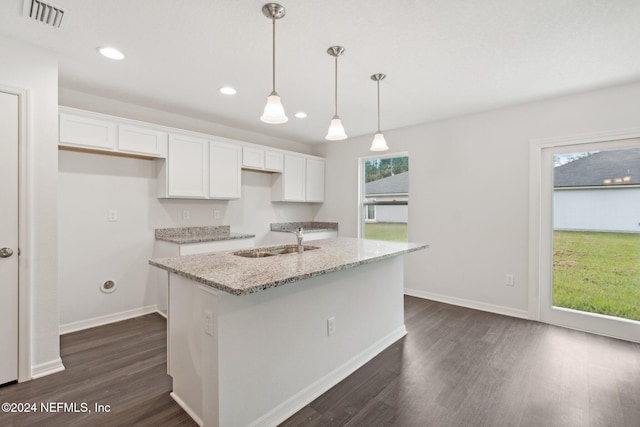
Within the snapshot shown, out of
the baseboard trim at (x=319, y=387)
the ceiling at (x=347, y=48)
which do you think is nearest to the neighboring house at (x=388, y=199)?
the ceiling at (x=347, y=48)

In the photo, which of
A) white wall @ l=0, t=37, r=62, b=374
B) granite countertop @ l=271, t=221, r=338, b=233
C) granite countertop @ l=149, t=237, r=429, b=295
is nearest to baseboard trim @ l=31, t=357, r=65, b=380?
white wall @ l=0, t=37, r=62, b=374

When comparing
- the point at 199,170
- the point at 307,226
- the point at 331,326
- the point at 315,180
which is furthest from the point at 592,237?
the point at 199,170

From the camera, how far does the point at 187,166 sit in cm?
355

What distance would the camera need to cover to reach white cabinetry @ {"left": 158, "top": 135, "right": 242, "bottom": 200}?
344 cm

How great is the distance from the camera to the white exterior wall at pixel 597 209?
2.93m

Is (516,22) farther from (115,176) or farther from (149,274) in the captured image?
(149,274)

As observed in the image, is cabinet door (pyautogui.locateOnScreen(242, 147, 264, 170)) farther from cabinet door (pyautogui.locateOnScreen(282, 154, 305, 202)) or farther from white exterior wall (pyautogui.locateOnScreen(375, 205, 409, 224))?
white exterior wall (pyautogui.locateOnScreen(375, 205, 409, 224))

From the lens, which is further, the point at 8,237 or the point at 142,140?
the point at 142,140

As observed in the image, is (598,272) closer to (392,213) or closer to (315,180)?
(392,213)

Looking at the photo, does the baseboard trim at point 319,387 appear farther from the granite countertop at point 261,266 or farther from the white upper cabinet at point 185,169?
the white upper cabinet at point 185,169

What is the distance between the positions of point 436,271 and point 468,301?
0.52 m

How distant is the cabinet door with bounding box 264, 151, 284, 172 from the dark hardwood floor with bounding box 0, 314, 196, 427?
251 centimetres

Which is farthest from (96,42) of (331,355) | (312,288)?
(331,355)

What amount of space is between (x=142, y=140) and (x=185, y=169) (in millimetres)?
521
